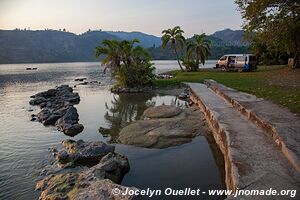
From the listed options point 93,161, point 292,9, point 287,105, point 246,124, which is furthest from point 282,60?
point 93,161

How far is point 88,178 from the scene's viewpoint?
8078 millimetres

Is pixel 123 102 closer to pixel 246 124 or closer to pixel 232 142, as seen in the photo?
pixel 246 124

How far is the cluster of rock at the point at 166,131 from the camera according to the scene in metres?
12.2

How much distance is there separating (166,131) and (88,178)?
18.8 feet

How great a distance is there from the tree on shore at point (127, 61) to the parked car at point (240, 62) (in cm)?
1406

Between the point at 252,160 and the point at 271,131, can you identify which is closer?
the point at 252,160

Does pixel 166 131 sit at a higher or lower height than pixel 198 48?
lower

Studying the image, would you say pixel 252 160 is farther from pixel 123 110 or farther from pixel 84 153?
pixel 123 110

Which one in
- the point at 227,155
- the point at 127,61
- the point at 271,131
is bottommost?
the point at 227,155

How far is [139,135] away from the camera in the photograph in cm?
1324

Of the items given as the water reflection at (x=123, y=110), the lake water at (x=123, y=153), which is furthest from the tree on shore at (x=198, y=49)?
the lake water at (x=123, y=153)

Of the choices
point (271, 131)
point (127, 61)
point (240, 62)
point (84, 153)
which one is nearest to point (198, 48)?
point (240, 62)

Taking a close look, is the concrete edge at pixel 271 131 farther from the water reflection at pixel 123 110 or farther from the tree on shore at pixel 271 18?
the tree on shore at pixel 271 18

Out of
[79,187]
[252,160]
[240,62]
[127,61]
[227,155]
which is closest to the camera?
[252,160]
